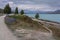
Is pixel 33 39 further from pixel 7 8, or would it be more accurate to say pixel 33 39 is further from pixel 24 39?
pixel 7 8

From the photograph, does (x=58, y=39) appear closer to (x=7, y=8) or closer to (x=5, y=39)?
(x=5, y=39)

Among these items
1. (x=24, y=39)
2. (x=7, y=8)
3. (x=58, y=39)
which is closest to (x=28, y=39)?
(x=24, y=39)

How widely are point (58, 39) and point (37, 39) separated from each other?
1.85 m

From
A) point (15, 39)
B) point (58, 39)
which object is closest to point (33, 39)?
point (15, 39)

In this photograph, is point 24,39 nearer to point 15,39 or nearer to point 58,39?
point 15,39

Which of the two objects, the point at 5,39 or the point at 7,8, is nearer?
the point at 5,39

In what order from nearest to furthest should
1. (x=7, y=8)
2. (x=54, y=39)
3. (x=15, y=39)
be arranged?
(x=15, y=39), (x=54, y=39), (x=7, y=8)

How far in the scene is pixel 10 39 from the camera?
493 inches

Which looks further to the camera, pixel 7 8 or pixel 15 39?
pixel 7 8

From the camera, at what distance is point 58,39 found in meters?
13.8

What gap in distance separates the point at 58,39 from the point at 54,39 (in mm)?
471

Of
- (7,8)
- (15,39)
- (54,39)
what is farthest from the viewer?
(7,8)

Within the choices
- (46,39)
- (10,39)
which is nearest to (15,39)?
(10,39)

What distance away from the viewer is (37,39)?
42.0 feet
